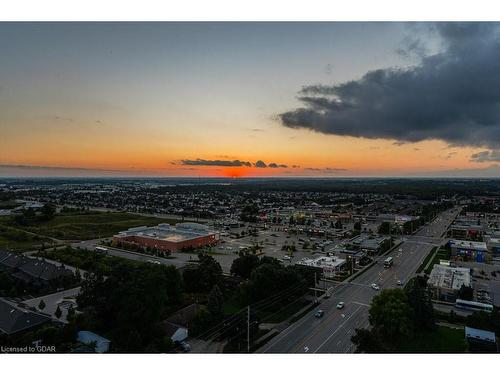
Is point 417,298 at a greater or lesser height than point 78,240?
greater

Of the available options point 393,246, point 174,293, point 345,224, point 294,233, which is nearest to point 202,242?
point 294,233

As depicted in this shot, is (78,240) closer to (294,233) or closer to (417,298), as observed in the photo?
(294,233)

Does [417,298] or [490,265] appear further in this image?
[490,265]

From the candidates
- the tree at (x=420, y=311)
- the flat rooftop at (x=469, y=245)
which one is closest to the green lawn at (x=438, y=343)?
the tree at (x=420, y=311)

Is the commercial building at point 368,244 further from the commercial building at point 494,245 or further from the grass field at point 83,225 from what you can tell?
the grass field at point 83,225

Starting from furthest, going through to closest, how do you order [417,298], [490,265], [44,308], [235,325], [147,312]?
1. [490,265]
2. [44,308]
3. [417,298]
4. [235,325]
5. [147,312]

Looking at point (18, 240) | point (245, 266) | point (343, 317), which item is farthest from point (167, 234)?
point (343, 317)
